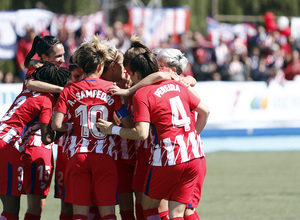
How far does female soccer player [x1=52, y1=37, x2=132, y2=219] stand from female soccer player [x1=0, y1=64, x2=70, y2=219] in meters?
0.41

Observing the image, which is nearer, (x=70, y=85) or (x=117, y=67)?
(x=70, y=85)

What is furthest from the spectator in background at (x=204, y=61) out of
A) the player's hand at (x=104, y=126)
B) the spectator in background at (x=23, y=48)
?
the player's hand at (x=104, y=126)

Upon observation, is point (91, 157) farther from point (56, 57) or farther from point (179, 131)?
point (56, 57)

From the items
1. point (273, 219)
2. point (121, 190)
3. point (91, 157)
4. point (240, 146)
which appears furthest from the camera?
point (240, 146)

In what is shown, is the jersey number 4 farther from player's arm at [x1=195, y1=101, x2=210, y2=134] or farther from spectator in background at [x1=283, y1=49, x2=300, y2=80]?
spectator in background at [x1=283, y1=49, x2=300, y2=80]

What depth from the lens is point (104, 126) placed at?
209 inches


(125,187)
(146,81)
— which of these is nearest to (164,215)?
(125,187)

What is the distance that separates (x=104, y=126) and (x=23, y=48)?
11297mm

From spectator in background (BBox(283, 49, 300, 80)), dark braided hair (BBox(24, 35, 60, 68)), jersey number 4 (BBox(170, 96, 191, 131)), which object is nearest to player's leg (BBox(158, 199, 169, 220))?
jersey number 4 (BBox(170, 96, 191, 131))

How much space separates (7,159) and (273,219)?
3534mm

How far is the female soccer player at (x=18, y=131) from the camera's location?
18.4 feet

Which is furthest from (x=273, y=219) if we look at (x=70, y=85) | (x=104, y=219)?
(x=70, y=85)

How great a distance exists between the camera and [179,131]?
535cm

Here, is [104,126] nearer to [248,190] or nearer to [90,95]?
[90,95]
